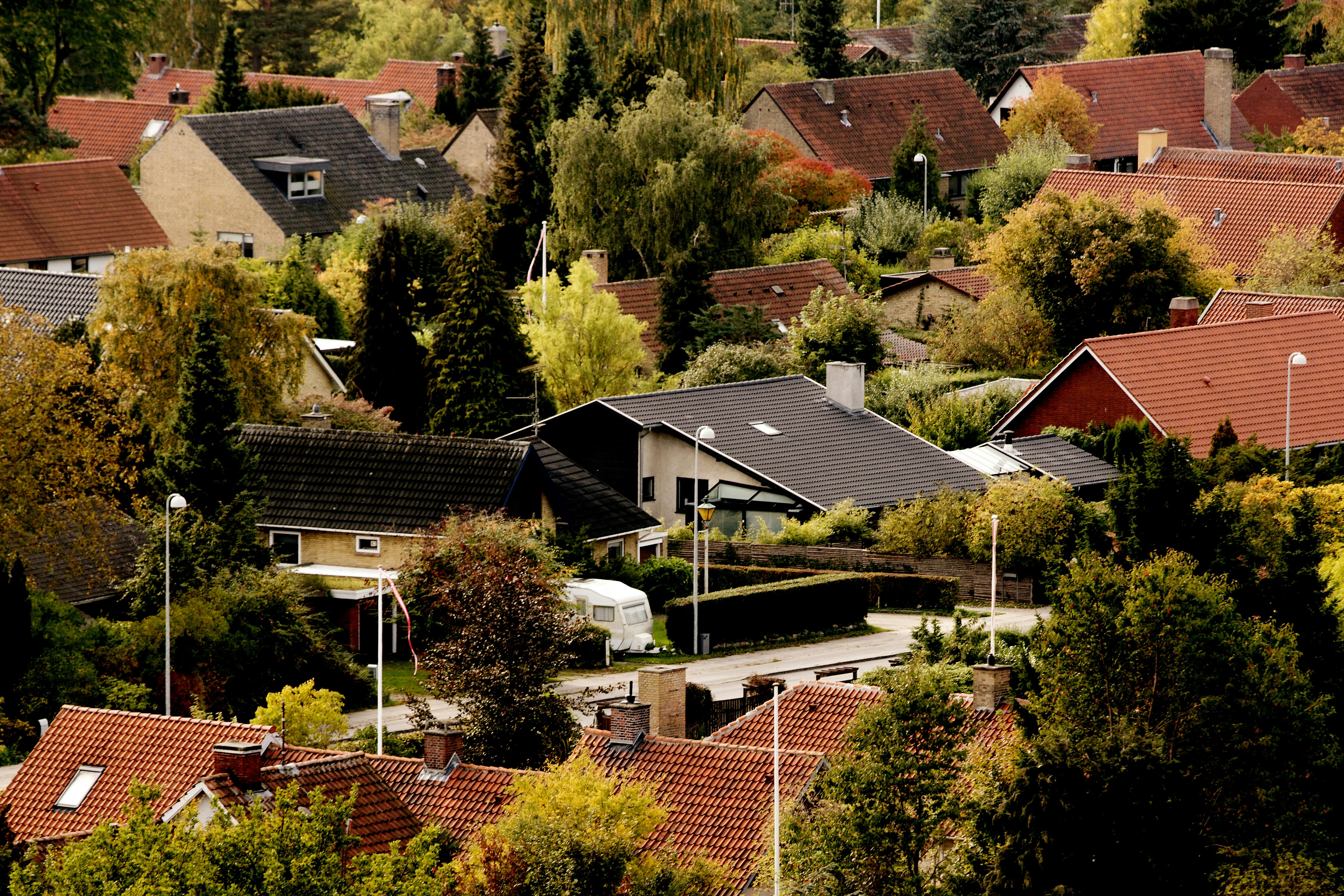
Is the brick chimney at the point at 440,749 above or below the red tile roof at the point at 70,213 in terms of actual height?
below

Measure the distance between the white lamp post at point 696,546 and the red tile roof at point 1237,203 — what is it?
2106 centimetres

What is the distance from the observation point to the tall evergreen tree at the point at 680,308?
227 ft

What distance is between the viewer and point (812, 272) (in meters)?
75.1

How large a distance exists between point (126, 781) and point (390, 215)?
40.4 metres

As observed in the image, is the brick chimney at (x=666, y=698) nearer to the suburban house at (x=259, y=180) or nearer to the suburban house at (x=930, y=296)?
the suburban house at (x=930, y=296)

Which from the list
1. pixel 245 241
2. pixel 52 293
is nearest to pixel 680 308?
pixel 52 293

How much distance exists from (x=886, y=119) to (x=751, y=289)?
99.3 ft

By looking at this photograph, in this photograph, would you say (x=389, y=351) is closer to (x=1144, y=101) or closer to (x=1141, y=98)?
(x=1144, y=101)

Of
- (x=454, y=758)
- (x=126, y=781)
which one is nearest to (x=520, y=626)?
(x=454, y=758)

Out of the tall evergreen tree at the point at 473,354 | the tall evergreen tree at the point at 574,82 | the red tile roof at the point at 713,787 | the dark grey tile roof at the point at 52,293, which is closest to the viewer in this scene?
the red tile roof at the point at 713,787

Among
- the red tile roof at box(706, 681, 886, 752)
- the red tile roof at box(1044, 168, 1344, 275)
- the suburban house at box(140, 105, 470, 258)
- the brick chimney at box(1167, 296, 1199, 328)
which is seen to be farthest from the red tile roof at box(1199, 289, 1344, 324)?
the suburban house at box(140, 105, 470, 258)

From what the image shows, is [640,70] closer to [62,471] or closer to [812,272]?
[812,272]

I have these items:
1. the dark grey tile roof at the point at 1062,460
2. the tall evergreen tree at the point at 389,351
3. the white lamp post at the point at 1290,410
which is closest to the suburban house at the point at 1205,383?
the white lamp post at the point at 1290,410

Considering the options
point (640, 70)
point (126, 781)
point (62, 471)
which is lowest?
point (126, 781)
